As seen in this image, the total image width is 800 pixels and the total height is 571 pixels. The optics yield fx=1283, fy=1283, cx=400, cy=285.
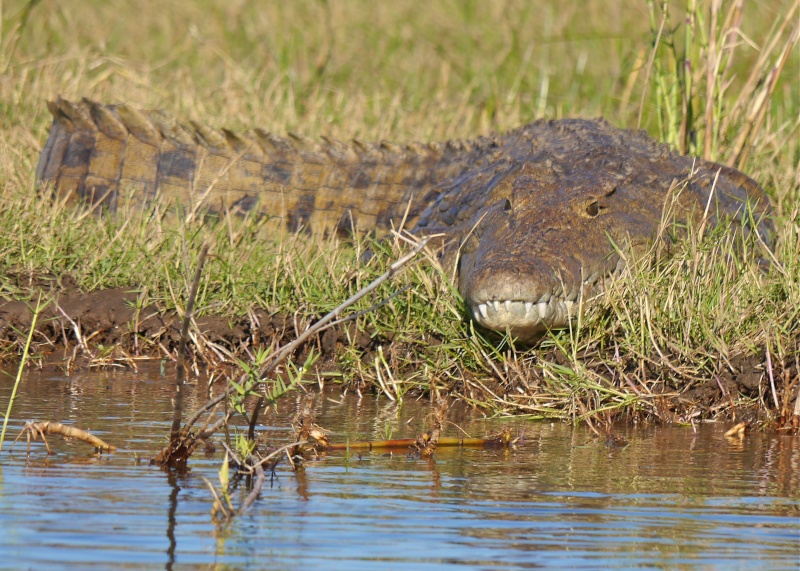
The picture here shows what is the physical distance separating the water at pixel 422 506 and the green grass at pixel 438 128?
0.43 m

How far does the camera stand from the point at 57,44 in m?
9.23

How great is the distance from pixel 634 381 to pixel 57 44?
21.1ft

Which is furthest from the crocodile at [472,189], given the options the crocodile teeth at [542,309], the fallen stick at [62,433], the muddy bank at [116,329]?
the fallen stick at [62,433]

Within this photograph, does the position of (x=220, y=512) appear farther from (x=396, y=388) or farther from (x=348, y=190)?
(x=348, y=190)

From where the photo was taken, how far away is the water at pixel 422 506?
7.74 ft

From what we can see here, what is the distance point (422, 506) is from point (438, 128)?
5476 millimetres

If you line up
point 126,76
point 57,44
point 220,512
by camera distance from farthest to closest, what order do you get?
point 57,44, point 126,76, point 220,512

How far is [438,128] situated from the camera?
8.01m

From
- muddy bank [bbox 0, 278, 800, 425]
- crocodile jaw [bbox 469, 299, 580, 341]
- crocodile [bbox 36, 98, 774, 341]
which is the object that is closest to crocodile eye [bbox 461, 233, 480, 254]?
crocodile [bbox 36, 98, 774, 341]

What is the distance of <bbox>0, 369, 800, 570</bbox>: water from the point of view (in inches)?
92.9

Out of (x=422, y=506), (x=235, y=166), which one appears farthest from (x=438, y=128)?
(x=422, y=506)

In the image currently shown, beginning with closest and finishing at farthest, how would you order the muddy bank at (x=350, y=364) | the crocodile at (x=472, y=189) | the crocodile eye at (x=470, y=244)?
the muddy bank at (x=350, y=364), the crocodile at (x=472, y=189), the crocodile eye at (x=470, y=244)

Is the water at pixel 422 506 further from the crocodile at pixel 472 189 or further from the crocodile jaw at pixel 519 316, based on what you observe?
the crocodile at pixel 472 189

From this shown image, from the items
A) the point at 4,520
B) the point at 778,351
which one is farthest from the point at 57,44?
the point at 4,520
